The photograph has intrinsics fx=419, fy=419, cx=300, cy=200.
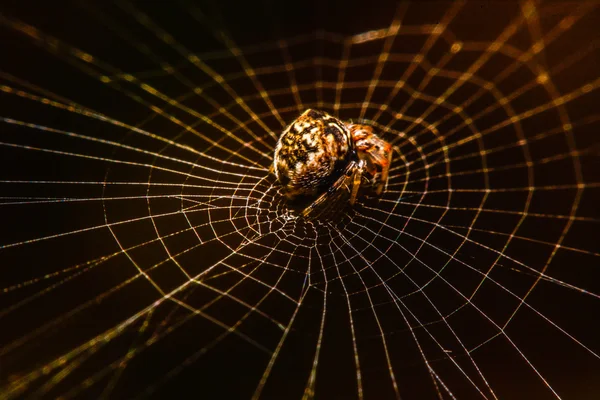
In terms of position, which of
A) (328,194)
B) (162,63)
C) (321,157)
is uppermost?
(162,63)

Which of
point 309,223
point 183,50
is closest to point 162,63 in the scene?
point 183,50

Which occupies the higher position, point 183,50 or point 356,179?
point 183,50

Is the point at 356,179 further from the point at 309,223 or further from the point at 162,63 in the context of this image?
the point at 162,63

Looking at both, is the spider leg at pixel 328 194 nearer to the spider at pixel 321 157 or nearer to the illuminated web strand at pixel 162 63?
the spider at pixel 321 157

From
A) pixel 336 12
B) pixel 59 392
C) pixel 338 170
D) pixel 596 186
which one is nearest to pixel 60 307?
pixel 59 392

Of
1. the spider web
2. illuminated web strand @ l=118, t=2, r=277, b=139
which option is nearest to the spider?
the spider web

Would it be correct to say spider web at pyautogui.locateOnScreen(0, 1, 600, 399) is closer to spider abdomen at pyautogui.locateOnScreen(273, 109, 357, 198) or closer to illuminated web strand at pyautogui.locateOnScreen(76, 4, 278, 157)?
illuminated web strand at pyautogui.locateOnScreen(76, 4, 278, 157)

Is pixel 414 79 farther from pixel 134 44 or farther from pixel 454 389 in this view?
pixel 454 389
